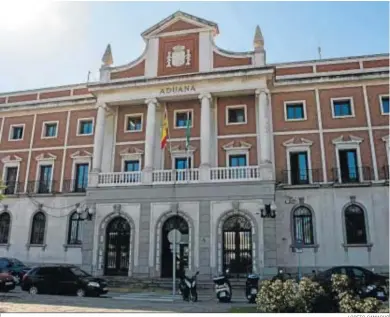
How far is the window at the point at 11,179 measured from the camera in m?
27.3

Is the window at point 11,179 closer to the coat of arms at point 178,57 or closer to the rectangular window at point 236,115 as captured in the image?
the coat of arms at point 178,57

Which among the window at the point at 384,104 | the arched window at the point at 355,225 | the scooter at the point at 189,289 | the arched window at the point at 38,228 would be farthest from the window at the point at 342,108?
the arched window at the point at 38,228

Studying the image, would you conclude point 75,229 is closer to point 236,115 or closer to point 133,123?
point 133,123

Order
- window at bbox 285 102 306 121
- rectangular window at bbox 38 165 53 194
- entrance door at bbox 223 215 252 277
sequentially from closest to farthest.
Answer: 1. entrance door at bbox 223 215 252 277
2. window at bbox 285 102 306 121
3. rectangular window at bbox 38 165 53 194

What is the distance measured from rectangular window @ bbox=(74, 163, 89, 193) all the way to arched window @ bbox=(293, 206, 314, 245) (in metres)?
13.9

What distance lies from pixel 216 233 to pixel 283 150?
689cm

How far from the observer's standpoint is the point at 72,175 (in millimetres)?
26422

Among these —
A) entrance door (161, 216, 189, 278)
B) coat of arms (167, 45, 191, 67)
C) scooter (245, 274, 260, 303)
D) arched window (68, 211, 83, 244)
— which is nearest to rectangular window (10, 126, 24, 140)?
arched window (68, 211, 83, 244)

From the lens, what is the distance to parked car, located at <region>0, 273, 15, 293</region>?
16.8m

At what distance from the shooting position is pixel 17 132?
29.1 m

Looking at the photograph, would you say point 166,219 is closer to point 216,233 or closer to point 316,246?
point 216,233

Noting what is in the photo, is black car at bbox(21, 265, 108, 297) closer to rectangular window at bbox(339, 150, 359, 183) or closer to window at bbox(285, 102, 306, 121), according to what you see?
rectangular window at bbox(339, 150, 359, 183)

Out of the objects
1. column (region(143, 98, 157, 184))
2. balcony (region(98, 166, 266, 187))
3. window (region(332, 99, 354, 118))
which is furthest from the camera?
window (region(332, 99, 354, 118))

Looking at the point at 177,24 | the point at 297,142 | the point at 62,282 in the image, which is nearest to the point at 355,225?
the point at 297,142
